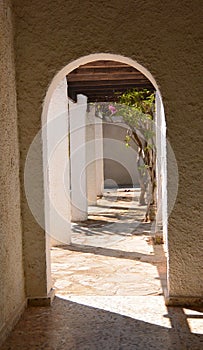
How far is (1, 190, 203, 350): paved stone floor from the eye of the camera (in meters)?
3.20

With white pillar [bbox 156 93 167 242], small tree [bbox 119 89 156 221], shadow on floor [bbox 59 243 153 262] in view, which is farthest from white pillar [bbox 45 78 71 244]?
small tree [bbox 119 89 156 221]

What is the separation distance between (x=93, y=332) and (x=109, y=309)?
54 centimetres

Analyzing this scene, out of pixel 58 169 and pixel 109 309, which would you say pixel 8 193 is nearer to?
pixel 109 309

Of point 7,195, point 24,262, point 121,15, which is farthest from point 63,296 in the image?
point 121,15

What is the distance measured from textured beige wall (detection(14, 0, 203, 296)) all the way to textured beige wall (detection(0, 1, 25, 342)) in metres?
0.19

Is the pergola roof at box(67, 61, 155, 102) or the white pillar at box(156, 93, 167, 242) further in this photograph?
the pergola roof at box(67, 61, 155, 102)

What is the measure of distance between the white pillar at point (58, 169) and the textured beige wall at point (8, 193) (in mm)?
2870

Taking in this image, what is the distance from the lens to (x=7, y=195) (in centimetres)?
350

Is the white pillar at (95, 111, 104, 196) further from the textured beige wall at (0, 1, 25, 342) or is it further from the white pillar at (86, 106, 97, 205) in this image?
the textured beige wall at (0, 1, 25, 342)

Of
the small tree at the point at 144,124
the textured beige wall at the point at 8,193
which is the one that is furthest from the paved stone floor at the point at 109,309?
the small tree at the point at 144,124

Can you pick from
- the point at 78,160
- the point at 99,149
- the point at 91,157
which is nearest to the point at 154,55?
the point at 78,160

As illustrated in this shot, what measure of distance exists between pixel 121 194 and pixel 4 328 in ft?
39.3

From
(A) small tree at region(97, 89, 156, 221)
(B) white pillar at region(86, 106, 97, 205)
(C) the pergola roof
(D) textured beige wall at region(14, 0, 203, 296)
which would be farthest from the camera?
(B) white pillar at region(86, 106, 97, 205)

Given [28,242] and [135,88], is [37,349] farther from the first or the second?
[135,88]
